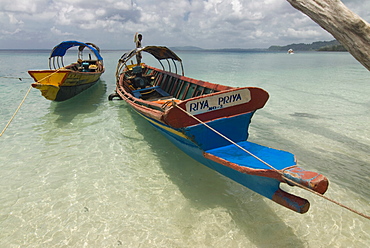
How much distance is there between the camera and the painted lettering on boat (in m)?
4.30

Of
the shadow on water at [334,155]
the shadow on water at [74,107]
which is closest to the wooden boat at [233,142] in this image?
the shadow on water at [334,155]

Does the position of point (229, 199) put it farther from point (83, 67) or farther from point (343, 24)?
point (83, 67)

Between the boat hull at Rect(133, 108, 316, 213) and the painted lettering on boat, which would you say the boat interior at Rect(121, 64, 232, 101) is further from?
the boat hull at Rect(133, 108, 316, 213)

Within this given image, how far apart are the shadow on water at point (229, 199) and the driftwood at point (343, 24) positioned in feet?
10.6

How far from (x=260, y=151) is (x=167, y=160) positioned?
268cm

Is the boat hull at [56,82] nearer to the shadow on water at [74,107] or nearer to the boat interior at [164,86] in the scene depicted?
Answer: the shadow on water at [74,107]

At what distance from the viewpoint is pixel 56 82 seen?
31.4ft

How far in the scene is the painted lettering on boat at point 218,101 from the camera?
430cm

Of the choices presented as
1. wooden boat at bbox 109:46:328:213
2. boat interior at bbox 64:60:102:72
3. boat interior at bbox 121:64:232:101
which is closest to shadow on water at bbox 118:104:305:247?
wooden boat at bbox 109:46:328:213

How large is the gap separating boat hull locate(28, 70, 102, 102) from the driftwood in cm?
900

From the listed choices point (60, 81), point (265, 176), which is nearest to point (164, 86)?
point (60, 81)

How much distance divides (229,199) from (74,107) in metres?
9.10

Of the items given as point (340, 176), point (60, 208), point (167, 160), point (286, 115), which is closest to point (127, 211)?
point (60, 208)

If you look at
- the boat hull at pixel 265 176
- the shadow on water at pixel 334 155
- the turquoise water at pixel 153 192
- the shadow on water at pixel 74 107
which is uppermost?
the boat hull at pixel 265 176
